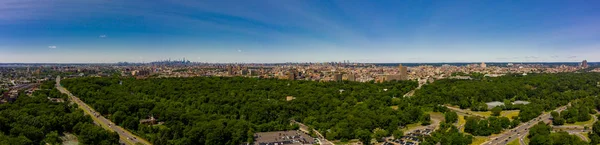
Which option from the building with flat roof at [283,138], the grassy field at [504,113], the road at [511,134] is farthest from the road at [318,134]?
the grassy field at [504,113]

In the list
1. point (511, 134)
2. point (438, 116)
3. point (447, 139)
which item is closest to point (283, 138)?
point (447, 139)

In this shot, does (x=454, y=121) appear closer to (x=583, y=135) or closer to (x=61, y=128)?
(x=583, y=135)

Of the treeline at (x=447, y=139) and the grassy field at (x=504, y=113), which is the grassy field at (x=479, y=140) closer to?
the treeline at (x=447, y=139)

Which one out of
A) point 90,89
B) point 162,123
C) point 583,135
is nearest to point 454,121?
point 583,135

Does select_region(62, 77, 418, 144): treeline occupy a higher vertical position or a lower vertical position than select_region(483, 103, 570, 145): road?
higher

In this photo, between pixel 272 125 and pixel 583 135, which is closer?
pixel 583 135

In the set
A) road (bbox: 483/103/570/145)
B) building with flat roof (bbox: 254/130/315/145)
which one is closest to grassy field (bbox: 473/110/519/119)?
road (bbox: 483/103/570/145)

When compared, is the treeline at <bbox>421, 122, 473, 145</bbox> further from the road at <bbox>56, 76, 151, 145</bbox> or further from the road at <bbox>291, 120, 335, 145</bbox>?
the road at <bbox>56, 76, 151, 145</bbox>

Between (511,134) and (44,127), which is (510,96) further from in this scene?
(44,127)
